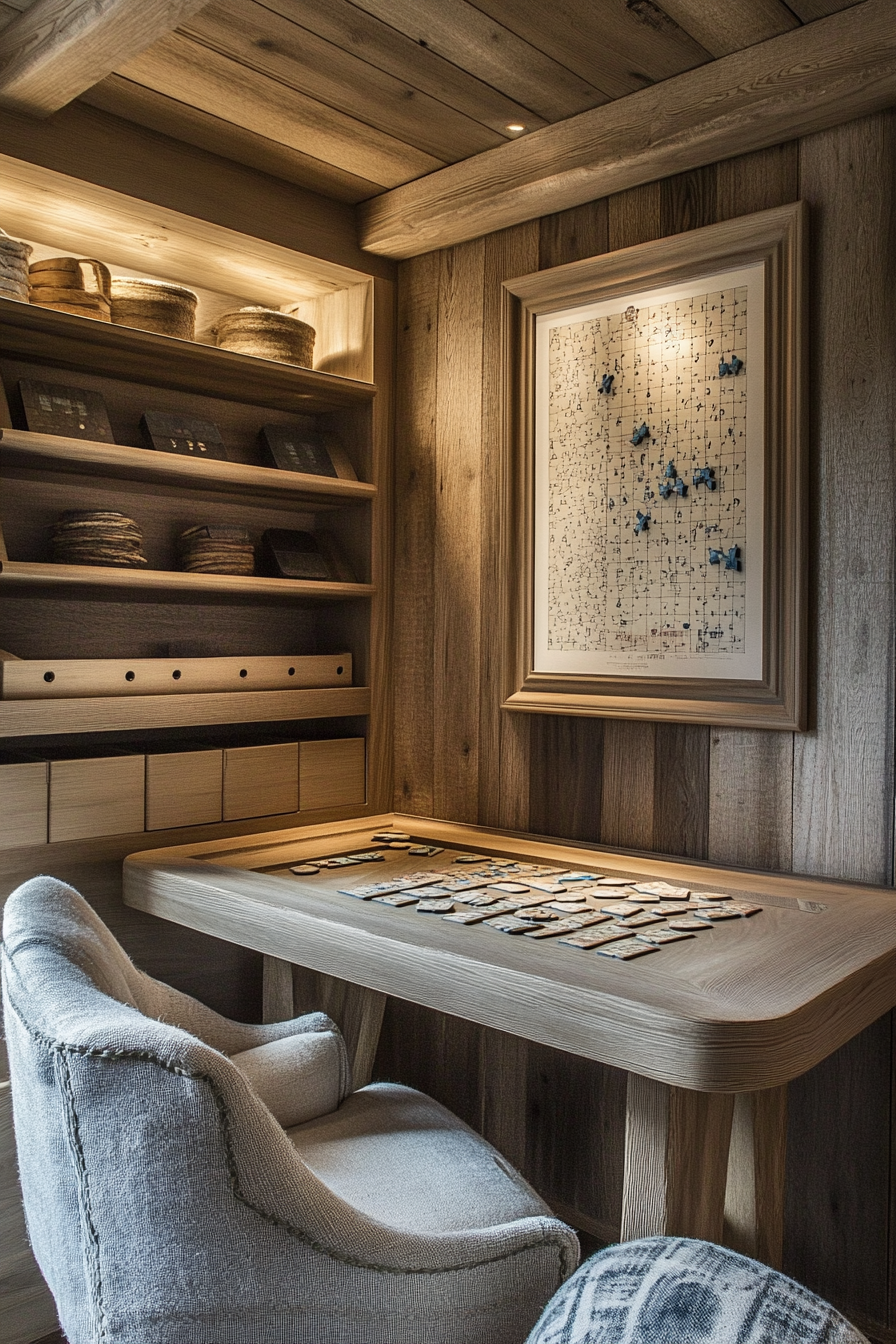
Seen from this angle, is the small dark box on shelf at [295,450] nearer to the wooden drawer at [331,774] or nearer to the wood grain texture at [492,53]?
the wooden drawer at [331,774]

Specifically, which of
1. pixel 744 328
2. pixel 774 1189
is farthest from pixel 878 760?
pixel 744 328

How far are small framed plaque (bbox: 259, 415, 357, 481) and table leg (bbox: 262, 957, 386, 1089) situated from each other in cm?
118

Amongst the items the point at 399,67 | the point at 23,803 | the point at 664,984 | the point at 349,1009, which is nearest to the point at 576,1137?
the point at 349,1009

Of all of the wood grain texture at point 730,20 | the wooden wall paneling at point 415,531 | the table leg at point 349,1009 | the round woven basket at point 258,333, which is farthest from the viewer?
the wooden wall paneling at point 415,531

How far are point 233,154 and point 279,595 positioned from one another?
3.31 feet

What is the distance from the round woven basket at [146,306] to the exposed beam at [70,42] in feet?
1.17

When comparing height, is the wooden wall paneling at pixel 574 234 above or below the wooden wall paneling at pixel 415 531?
above

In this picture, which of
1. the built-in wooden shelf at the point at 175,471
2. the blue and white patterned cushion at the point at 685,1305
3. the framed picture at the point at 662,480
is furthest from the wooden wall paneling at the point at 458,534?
the blue and white patterned cushion at the point at 685,1305

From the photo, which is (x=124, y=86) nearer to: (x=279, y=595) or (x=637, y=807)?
(x=279, y=595)

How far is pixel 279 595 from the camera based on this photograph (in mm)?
2648

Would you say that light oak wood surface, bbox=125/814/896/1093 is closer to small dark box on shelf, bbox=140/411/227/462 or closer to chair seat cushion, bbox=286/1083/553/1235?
chair seat cushion, bbox=286/1083/553/1235

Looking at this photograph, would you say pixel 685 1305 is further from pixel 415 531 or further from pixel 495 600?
→ pixel 415 531

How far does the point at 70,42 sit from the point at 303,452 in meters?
1.04

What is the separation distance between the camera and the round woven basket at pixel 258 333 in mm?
2480
